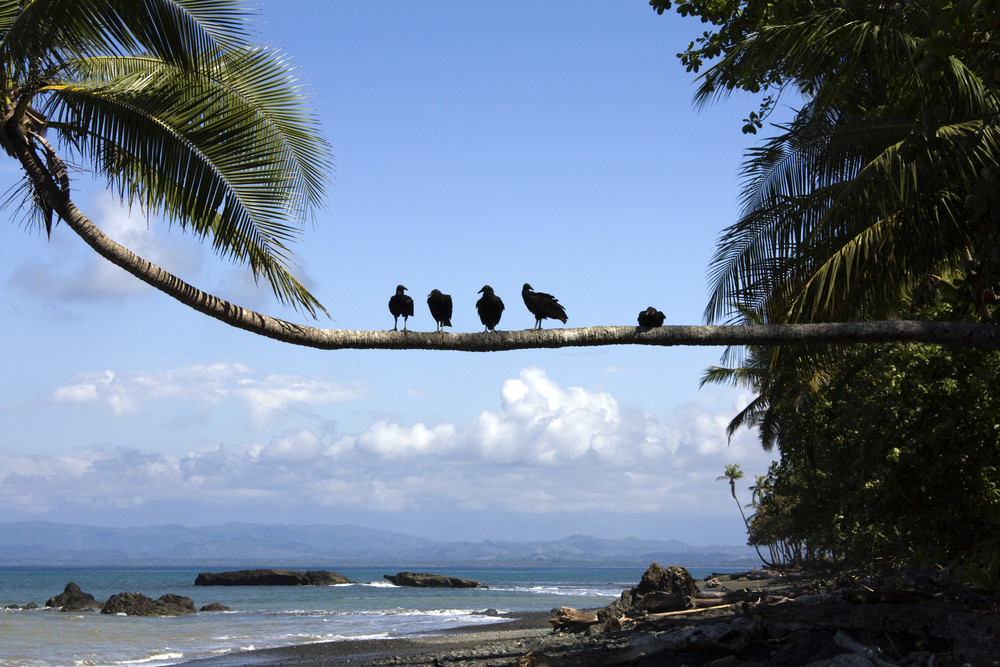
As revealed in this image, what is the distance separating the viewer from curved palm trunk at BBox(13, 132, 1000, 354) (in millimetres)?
6141

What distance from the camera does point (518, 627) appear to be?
23.1 m

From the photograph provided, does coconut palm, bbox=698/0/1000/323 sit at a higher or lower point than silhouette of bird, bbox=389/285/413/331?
higher

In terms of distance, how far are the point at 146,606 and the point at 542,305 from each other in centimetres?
3090

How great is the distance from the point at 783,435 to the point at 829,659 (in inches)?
806

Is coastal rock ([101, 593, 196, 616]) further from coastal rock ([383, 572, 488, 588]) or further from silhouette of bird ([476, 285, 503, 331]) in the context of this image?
coastal rock ([383, 572, 488, 588])

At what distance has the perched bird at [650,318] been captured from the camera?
6.82 metres

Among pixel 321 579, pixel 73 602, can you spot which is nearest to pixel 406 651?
pixel 73 602

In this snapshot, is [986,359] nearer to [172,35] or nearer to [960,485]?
[960,485]

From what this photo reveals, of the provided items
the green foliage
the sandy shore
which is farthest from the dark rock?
the green foliage

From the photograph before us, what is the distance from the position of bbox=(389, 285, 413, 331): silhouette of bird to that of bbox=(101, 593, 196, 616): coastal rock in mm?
30019

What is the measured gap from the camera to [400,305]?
7520 millimetres

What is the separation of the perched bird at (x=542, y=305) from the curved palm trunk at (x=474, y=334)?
1.49 m

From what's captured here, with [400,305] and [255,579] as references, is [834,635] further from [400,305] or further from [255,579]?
[255,579]

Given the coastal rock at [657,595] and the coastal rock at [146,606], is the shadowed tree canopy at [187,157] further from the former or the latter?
the coastal rock at [146,606]
